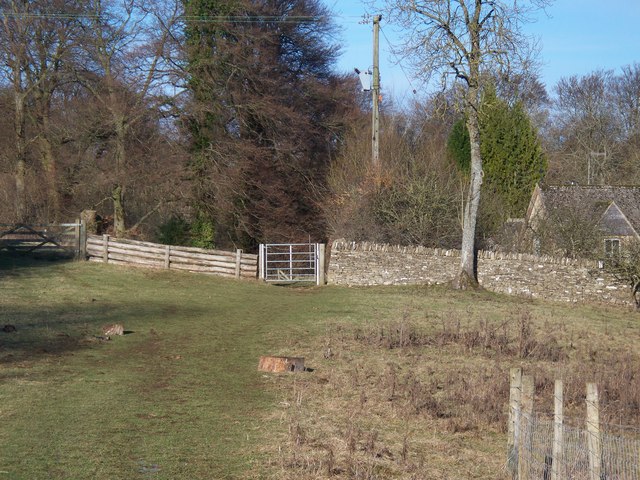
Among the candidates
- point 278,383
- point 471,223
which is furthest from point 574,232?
point 278,383

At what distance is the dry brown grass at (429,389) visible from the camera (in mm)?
8641

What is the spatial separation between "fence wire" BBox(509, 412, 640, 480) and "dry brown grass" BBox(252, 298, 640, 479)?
0.40 meters

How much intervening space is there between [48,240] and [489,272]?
1568 cm

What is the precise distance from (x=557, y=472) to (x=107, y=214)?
3257cm

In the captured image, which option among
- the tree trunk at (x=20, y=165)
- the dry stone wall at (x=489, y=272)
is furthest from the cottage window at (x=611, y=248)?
the tree trunk at (x=20, y=165)

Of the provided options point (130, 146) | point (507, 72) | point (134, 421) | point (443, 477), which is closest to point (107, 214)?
point (130, 146)

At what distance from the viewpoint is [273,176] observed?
3475 cm

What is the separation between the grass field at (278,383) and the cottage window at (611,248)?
311cm

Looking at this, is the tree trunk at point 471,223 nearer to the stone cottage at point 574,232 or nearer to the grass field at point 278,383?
the grass field at point 278,383

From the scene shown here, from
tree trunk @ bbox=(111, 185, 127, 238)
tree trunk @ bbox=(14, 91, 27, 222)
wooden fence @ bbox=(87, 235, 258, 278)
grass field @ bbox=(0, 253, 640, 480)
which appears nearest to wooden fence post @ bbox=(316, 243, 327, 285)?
wooden fence @ bbox=(87, 235, 258, 278)

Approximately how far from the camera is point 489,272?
26.3 meters

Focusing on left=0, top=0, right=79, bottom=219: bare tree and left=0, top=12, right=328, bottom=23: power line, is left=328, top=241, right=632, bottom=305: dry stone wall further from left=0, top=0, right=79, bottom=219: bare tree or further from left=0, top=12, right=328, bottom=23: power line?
left=0, top=0, right=79, bottom=219: bare tree

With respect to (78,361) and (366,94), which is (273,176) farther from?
(78,361)

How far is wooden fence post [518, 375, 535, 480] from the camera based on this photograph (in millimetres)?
7770
